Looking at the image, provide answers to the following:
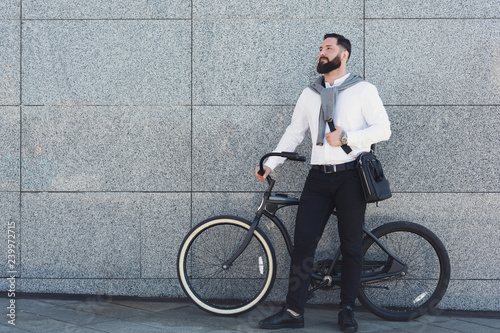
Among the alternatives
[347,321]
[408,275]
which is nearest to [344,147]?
[347,321]

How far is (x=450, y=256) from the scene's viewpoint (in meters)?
5.61

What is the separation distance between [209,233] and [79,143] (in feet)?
5.45

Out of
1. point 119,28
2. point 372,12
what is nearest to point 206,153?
point 119,28

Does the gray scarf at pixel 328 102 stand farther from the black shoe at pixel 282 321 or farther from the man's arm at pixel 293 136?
the black shoe at pixel 282 321

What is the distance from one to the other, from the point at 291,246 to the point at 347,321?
0.81 metres

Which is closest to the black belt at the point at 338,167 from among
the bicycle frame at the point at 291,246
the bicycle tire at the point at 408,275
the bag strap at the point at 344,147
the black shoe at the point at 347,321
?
the bag strap at the point at 344,147

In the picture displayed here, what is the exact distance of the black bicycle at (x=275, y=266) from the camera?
509 centimetres

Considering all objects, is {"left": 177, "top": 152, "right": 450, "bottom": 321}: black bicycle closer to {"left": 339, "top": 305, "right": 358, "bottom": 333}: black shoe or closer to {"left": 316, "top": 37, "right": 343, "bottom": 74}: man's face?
{"left": 339, "top": 305, "right": 358, "bottom": 333}: black shoe

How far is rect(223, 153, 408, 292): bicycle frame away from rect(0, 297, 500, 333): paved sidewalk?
0.39 m

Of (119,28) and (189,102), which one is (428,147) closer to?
(189,102)

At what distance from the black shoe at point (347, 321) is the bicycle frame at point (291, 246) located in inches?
11.9

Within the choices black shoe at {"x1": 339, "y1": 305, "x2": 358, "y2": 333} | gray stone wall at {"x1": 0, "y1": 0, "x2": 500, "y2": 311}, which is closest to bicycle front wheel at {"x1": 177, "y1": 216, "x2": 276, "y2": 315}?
gray stone wall at {"x1": 0, "y1": 0, "x2": 500, "y2": 311}

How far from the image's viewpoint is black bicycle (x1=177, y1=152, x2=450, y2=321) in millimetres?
5094

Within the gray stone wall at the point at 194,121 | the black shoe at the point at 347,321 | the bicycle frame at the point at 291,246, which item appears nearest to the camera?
the black shoe at the point at 347,321
